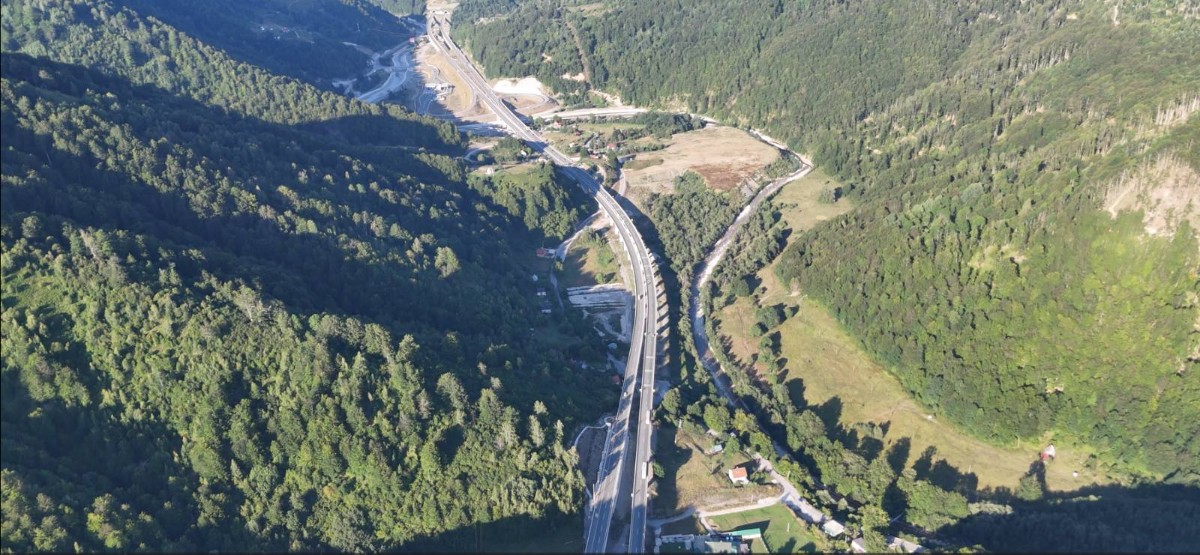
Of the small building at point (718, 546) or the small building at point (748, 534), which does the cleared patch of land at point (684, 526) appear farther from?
the small building at point (748, 534)

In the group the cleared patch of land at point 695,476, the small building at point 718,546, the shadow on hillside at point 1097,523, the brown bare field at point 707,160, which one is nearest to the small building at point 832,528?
the cleared patch of land at point 695,476

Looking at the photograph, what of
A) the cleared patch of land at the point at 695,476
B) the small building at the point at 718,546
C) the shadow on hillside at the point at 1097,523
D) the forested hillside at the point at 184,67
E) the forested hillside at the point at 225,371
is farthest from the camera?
the forested hillside at the point at 184,67

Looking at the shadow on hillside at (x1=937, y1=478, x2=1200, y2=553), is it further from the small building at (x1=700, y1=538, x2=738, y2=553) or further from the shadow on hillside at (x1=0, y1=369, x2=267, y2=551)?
the shadow on hillside at (x1=0, y1=369, x2=267, y2=551)

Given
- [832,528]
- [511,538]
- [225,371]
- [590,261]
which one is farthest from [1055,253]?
[225,371]

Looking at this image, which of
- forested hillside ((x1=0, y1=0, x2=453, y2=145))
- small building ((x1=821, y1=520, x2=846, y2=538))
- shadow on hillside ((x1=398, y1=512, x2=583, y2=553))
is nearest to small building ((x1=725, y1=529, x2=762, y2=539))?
small building ((x1=821, y1=520, x2=846, y2=538))

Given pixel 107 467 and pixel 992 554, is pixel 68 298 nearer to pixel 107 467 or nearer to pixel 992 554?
pixel 107 467

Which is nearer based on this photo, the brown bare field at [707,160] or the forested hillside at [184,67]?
the brown bare field at [707,160]

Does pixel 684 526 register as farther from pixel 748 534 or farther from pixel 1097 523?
pixel 1097 523

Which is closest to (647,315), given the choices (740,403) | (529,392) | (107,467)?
(740,403)
